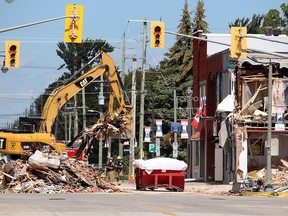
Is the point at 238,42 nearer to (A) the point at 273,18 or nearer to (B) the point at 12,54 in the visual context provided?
(B) the point at 12,54

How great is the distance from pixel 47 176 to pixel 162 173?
728cm

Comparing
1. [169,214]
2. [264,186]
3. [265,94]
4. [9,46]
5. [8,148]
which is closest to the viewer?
[169,214]

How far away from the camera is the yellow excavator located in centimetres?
4647

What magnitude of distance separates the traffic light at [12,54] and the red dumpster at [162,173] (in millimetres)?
11455

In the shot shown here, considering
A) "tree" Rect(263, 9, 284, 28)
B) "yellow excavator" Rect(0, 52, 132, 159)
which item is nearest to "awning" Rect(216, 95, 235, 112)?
"yellow excavator" Rect(0, 52, 132, 159)

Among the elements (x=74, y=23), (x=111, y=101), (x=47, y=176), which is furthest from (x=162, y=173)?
(x=74, y=23)

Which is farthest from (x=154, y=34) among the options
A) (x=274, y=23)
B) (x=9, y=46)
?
(x=274, y=23)

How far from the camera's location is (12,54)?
36188 mm

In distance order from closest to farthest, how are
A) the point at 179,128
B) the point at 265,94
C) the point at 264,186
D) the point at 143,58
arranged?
the point at 264,186
the point at 265,94
the point at 143,58
the point at 179,128

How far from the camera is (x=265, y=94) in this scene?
54.9 m

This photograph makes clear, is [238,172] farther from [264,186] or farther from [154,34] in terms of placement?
[154,34]

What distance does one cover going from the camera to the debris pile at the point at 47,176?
39812 mm

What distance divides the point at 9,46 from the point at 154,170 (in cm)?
1220

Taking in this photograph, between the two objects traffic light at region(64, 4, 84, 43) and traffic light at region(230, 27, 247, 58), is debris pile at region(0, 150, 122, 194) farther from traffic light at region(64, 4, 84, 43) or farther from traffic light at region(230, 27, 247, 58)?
traffic light at region(230, 27, 247, 58)
